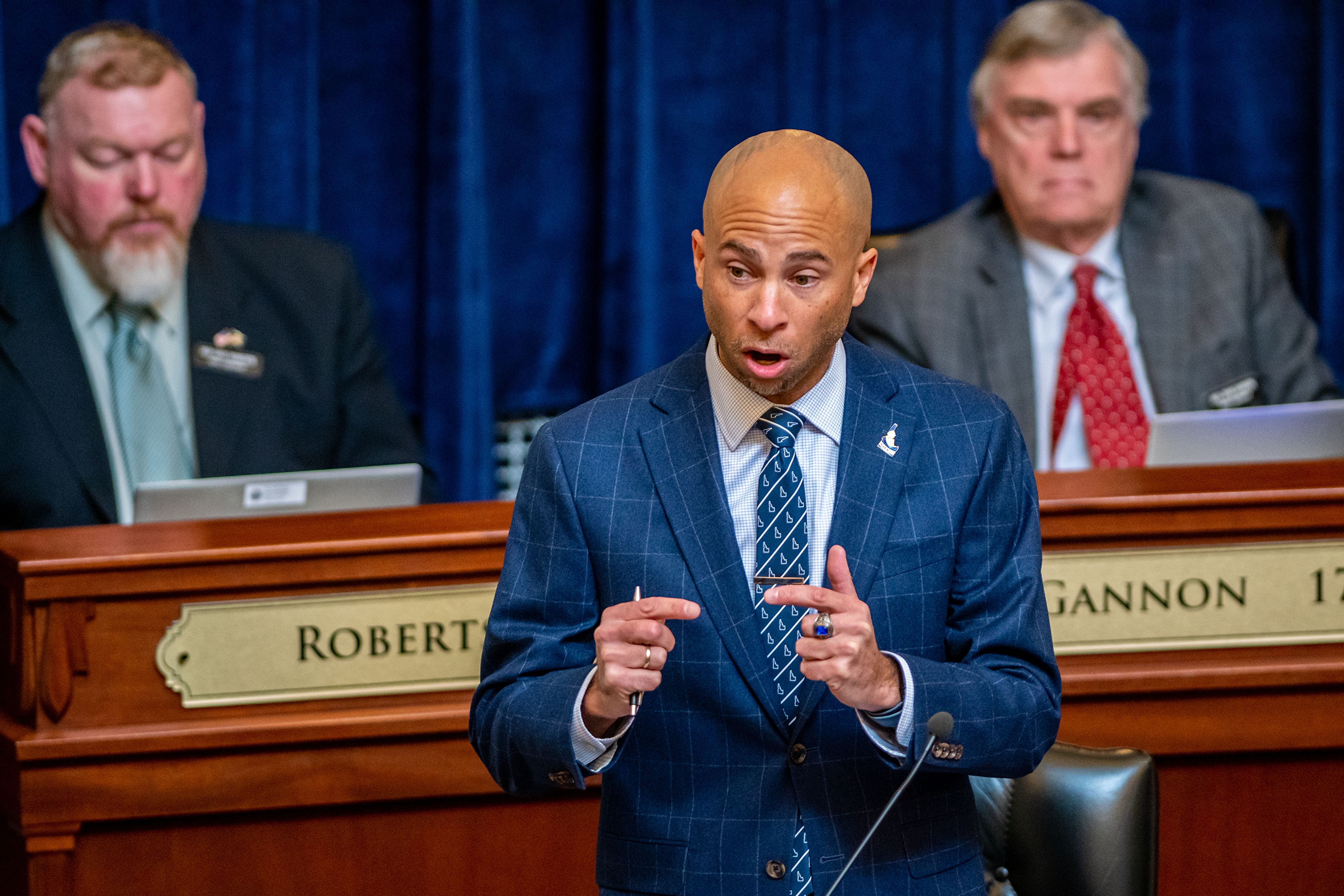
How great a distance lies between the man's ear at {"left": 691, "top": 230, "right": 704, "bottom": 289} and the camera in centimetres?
138

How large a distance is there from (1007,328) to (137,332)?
1936 millimetres

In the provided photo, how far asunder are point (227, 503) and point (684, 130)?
205cm

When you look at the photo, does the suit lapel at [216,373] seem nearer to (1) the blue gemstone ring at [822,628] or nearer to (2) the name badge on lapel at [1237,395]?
(2) the name badge on lapel at [1237,395]

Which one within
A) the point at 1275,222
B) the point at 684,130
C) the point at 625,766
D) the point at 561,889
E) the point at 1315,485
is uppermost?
the point at 684,130

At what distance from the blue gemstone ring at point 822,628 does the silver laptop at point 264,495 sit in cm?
124

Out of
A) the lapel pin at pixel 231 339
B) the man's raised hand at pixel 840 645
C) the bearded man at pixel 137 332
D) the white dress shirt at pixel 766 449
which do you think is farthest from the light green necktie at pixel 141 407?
the man's raised hand at pixel 840 645

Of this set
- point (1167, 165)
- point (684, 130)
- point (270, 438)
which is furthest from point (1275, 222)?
point (270, 438)

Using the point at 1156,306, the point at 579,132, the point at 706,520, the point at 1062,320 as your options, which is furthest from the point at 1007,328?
the point at 706,520

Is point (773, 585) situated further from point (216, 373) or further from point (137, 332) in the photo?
point (137, 332)

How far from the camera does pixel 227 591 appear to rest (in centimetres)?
202

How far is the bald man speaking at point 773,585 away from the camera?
4.34 feet

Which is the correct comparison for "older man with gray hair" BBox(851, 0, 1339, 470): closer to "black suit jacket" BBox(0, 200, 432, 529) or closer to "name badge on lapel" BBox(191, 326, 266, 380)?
"black suit jacket" BBox(0, 200, 432, 529)

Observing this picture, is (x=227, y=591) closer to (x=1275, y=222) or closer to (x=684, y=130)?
(x=684, y=130)

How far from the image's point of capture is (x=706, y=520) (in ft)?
4.54
